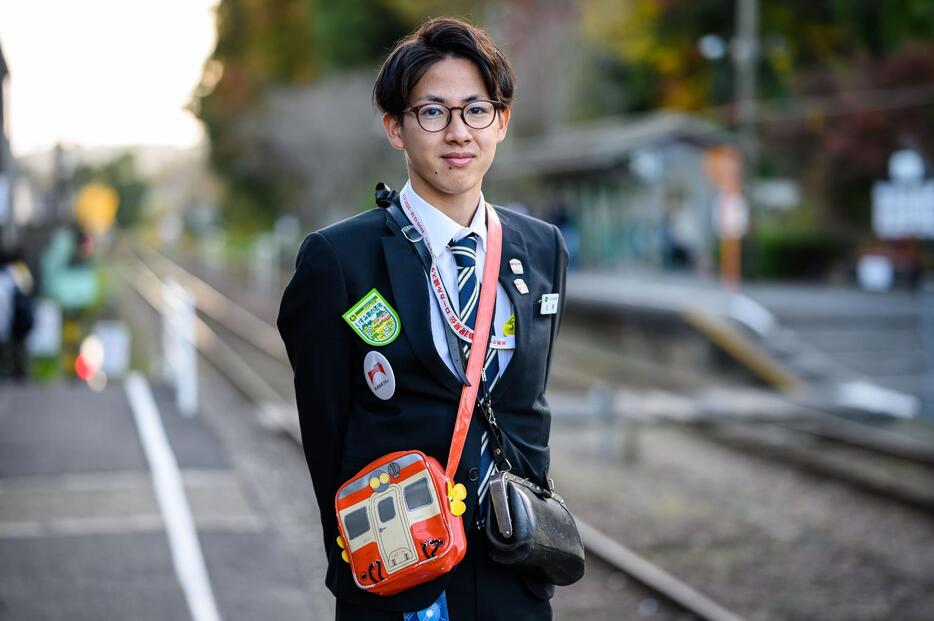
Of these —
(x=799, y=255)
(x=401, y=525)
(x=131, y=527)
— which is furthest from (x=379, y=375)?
(x=799, y=255)

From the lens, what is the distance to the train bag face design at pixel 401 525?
8.31ft

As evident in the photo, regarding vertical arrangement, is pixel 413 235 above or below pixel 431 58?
below

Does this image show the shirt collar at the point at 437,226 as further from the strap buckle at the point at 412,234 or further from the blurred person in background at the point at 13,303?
the blurred person in background at the point at 13,303

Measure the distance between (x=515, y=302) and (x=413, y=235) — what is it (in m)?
0.26

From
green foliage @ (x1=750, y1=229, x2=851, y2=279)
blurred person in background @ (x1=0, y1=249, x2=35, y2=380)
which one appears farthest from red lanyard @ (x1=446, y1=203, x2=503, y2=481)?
green foliage @ (x1=750, y1=229, x2=851, y2=279)

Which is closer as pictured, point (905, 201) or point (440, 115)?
point (440, 115)

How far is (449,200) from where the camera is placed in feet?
9.00

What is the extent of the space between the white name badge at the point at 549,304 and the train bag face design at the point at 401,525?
0.46 meters

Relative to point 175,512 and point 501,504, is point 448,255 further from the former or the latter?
point 175,512

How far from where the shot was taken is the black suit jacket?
2.61 m

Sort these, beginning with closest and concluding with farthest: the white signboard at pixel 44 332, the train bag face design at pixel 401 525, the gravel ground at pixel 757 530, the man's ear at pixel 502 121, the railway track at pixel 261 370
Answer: the train bag face design at pixel 401 525 → the man's ear at pixel 502 121 → the railway track at pixel 261 370 → the gravel ground at pixel 757 530 → the white signboard at pixel 44 332

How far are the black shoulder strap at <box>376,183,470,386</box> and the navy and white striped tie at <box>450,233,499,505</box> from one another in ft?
0.12

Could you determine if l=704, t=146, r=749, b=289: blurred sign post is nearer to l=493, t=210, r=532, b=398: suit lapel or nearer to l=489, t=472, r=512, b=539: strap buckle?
l=493, t=210, r=532, b=398: suit lapel

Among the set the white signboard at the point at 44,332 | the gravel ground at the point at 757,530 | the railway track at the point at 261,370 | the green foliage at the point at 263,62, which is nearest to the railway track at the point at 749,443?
the railway track at the point at 261,370
